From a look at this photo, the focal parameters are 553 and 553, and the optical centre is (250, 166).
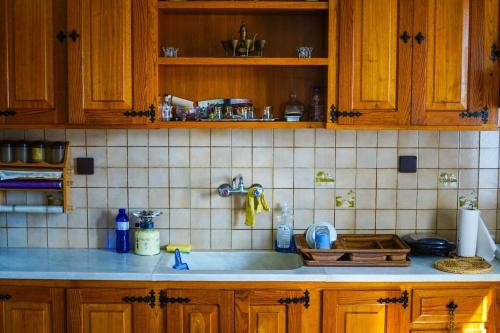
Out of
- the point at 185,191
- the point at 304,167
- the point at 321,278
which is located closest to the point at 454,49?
the point at 304,167

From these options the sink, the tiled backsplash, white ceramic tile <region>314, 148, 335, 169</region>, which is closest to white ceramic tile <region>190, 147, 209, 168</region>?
the tiled backsplash

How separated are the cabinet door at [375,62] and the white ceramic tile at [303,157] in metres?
0.40

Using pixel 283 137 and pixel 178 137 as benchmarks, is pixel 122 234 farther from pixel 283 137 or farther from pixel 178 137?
pixel 283 137

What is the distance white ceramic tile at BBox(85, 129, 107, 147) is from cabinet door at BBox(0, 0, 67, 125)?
0.34 meters

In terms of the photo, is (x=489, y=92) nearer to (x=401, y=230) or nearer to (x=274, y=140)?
(x=401, y=230)

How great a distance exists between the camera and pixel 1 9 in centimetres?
250

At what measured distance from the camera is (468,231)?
8.69ft

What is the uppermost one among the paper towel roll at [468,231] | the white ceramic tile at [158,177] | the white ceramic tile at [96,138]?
the white ceramic tile at [96,138]

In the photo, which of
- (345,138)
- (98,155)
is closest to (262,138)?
(345,138)

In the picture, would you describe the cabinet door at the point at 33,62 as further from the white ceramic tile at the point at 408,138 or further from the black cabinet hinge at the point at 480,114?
the black cabinet hinge at the point at 480,114

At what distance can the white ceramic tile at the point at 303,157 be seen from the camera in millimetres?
2871

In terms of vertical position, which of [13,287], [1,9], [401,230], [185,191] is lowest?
[13,287]

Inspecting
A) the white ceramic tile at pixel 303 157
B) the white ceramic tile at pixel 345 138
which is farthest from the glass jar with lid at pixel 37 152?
the white ceramic tile at pixel 345 138

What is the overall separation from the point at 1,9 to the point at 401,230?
2226 mm
